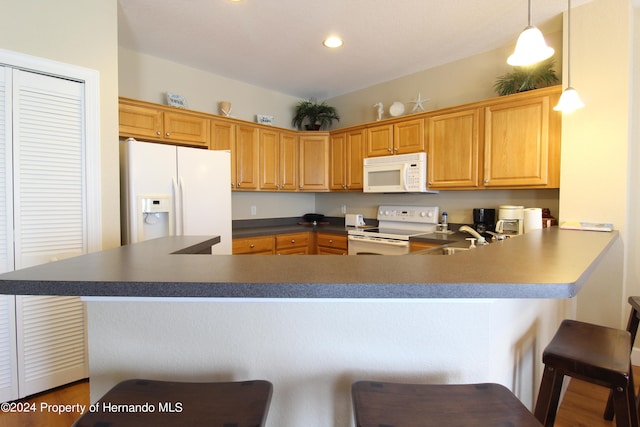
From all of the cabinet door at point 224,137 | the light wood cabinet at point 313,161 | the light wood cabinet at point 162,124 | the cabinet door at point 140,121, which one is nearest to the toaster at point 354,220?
the light wood cabinet at point 313,161

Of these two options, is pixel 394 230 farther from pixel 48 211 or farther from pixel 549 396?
pixel 48 211

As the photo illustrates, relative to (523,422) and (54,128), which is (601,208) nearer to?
(523,422)

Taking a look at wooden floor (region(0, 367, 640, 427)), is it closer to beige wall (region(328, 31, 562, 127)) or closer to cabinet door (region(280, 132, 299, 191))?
beige wall (region(328, 31, 562, 127))

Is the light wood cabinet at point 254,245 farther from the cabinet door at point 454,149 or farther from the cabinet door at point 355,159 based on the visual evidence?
the cabinet door at point 454,149

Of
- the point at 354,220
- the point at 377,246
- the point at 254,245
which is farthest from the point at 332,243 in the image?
the point at 254,245

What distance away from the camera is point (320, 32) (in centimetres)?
277

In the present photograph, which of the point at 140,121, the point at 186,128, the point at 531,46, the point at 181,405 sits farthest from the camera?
the point at 186,128

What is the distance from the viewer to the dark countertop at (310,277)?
2.55 ft

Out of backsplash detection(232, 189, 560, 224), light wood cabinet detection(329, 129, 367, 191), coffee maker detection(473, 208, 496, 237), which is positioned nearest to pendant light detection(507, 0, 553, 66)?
backsplash detection(232, 189, 560, 224)

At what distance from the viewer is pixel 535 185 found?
2643 mm

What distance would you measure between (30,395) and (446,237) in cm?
329

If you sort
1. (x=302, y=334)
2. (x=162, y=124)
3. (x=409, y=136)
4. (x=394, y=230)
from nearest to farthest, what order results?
(x=302, y=334), (x=162, y=124), (x=409, y=136), (x=394, y=230)

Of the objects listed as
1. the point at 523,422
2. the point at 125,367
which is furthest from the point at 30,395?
the point at 523,422

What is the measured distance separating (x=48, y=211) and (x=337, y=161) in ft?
9.63
